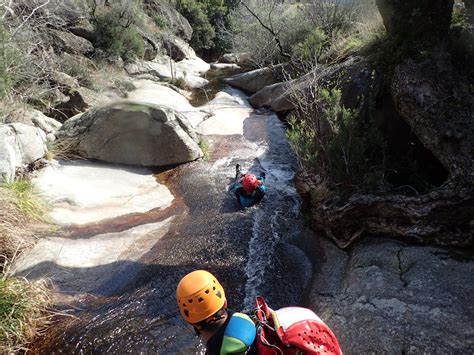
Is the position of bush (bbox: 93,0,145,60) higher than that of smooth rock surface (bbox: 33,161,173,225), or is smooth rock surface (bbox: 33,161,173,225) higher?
bush (bbox: 93,0,145,60)

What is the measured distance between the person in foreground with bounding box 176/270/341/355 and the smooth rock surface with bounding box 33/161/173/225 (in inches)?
171

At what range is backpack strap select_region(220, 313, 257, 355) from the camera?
2342 millimetres

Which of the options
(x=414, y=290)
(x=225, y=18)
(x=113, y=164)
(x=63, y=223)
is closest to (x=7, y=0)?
(x=113, y=164)

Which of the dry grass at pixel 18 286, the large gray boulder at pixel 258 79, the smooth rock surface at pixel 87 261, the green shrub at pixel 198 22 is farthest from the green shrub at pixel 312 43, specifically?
the green shrub at pixel 198 22

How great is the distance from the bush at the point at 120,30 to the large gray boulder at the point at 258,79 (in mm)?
4705

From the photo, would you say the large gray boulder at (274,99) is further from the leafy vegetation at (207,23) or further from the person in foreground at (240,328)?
the leafy vegetation at (207,23)

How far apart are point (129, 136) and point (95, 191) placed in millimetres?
1981

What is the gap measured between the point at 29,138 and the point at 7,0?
4601mm

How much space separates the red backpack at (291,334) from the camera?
247 cm

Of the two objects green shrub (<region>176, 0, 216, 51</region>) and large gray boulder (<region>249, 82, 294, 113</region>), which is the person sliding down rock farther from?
green shrub (<region>176, 0, 216, 51</region>)

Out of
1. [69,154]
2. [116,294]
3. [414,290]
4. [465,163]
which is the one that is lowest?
[69,154]

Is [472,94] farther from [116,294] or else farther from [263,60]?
[263,60]

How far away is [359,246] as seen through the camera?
4.76m

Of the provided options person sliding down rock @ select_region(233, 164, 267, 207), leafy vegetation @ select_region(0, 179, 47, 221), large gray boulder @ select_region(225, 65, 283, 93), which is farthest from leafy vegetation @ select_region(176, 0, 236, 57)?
leafy vegetation @ select_region(0, 179, 47, 221)
